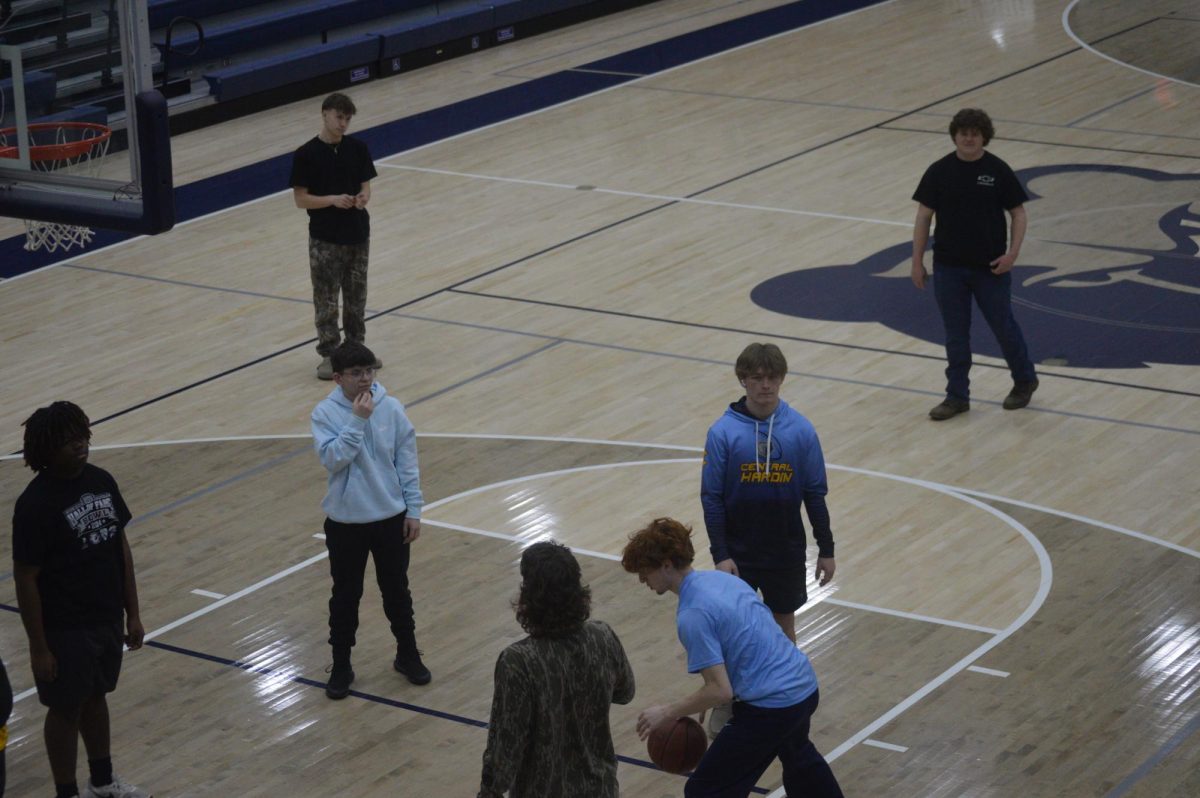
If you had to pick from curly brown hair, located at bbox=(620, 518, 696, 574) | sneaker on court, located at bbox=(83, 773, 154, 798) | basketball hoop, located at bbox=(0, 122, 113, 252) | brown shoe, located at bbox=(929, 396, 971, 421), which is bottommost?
sneaker on court, located at bbox=(83, 773, 154, 798)

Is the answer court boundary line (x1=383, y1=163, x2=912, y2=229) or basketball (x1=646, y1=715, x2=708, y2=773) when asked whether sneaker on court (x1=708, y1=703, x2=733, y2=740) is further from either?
court boundary line (x1=383, y1=163, x2=912, y2=229)

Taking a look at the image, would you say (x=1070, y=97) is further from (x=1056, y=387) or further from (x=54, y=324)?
(x=54, y=324)

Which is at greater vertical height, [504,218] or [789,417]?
[789,417]

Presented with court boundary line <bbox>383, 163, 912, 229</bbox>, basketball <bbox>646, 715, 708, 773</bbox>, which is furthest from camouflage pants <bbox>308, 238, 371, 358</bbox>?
basketball <bbox>646, 715, 708, 773</bbox>

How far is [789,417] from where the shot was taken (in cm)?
632

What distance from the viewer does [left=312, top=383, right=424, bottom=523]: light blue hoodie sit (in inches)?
268

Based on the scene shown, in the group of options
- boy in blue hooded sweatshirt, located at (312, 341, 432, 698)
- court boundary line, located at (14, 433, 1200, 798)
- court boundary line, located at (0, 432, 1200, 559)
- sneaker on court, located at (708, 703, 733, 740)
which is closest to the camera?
sneaker on court, located at (708, 703, 733, 740)

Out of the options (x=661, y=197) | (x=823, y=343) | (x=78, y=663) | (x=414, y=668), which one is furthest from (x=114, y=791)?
(x=661, y=197)

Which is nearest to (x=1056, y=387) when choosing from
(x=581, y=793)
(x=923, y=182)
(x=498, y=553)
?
(x=923, y=182)

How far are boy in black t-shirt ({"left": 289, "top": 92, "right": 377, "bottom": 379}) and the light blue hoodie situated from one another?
397 cm

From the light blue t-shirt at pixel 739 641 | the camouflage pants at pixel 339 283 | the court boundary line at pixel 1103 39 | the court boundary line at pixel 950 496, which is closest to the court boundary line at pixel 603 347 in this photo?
the camouflage pants at pixel 339 283

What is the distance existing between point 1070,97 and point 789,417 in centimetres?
1265

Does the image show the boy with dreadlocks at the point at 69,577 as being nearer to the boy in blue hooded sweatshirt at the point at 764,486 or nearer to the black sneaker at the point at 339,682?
the black sneaker at the point at 339,682

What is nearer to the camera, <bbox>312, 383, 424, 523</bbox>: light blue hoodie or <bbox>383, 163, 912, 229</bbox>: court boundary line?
<bbox>312, 383, 424, 523</bbox>: light blue hoodie
